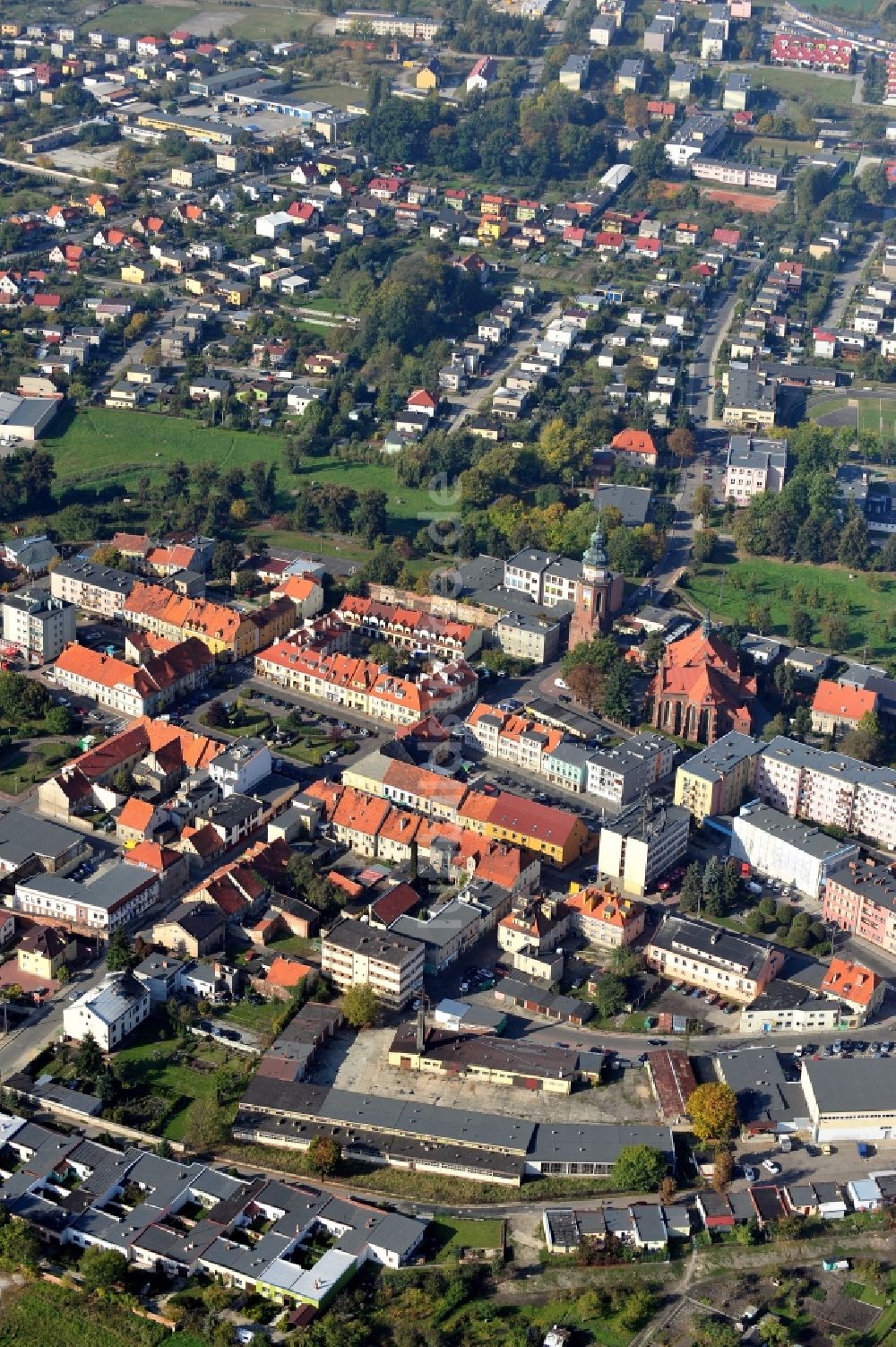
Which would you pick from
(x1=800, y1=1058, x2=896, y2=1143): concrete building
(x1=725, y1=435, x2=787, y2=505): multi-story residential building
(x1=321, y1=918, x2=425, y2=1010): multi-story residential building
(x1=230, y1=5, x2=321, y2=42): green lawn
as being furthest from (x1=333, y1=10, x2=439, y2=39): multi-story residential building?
(x1=800, y1=1058, x2=896, y2=1143): concrete building

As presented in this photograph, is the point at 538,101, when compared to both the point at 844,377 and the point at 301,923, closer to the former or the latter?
the point at 844,377

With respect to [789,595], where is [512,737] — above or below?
above

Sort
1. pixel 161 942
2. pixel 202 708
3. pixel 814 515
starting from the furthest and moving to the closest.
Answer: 1. pixel 814 515
2. pixel 202 708
3. pixel 161 942

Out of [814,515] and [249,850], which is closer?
[249,850]

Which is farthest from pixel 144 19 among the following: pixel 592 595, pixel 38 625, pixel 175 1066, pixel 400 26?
pixel 175 1066

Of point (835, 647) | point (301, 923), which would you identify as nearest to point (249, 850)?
point (301, 923)

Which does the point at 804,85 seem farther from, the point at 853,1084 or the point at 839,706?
the point at 853,1084
